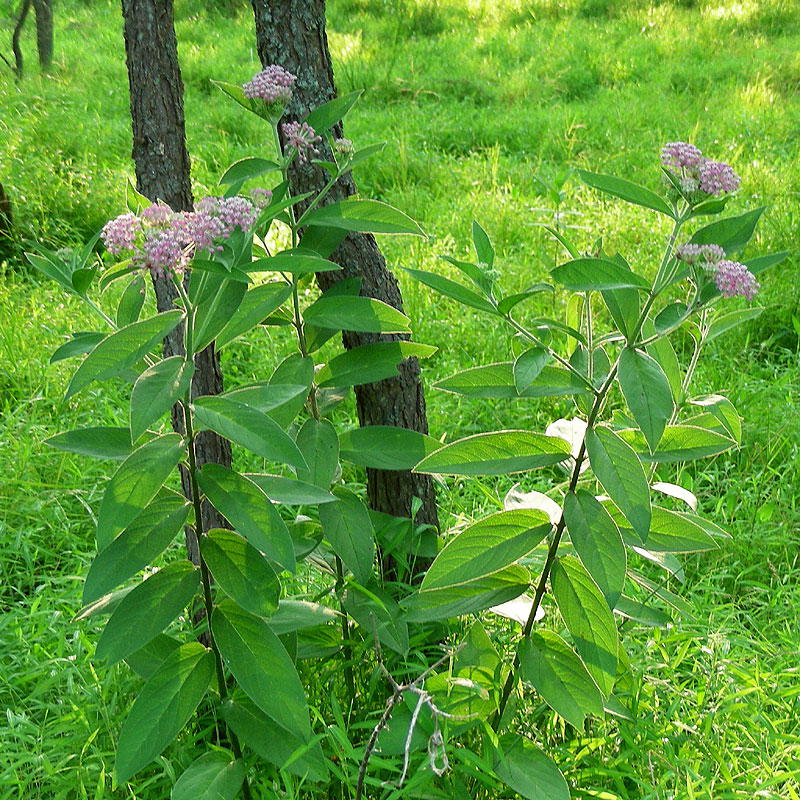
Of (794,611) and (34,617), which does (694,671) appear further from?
(34,617)

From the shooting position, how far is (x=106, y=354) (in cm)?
107

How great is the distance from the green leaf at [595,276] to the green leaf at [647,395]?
95 mm

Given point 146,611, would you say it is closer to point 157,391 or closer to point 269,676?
point 269,676

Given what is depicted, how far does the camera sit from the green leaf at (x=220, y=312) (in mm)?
1184

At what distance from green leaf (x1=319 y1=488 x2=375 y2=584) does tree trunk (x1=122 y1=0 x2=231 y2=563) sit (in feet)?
1.24

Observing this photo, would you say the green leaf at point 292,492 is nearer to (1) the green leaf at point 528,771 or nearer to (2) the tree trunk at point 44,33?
(1) the green leaf at point 528,771

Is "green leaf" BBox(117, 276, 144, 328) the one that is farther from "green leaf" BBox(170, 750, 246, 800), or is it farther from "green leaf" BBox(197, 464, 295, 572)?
"green leaf" BBox(170, 750, 246, 800)

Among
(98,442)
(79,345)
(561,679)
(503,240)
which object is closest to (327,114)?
(79,345)

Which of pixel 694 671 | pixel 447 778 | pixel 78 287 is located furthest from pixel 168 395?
pixel 694 671

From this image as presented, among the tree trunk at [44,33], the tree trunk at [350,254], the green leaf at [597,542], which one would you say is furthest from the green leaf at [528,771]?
the tree trunk at [44,33]

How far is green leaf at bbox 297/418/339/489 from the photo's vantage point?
55.0 inches

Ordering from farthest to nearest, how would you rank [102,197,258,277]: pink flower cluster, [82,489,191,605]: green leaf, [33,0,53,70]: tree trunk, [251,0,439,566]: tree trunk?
1. [33,0,53,70]: tree trunk
2. [251,0,439,566]: tree trunk
3. [82,489,191,605]: green leaf
4. [102,197,258,277]: pink flower cluster

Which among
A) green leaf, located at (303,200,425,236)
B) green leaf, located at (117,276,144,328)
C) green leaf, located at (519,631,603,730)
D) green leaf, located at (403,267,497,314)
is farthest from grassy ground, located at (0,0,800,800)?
green leaf, located at (117,276,144,328)

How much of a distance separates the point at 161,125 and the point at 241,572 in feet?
3.20
